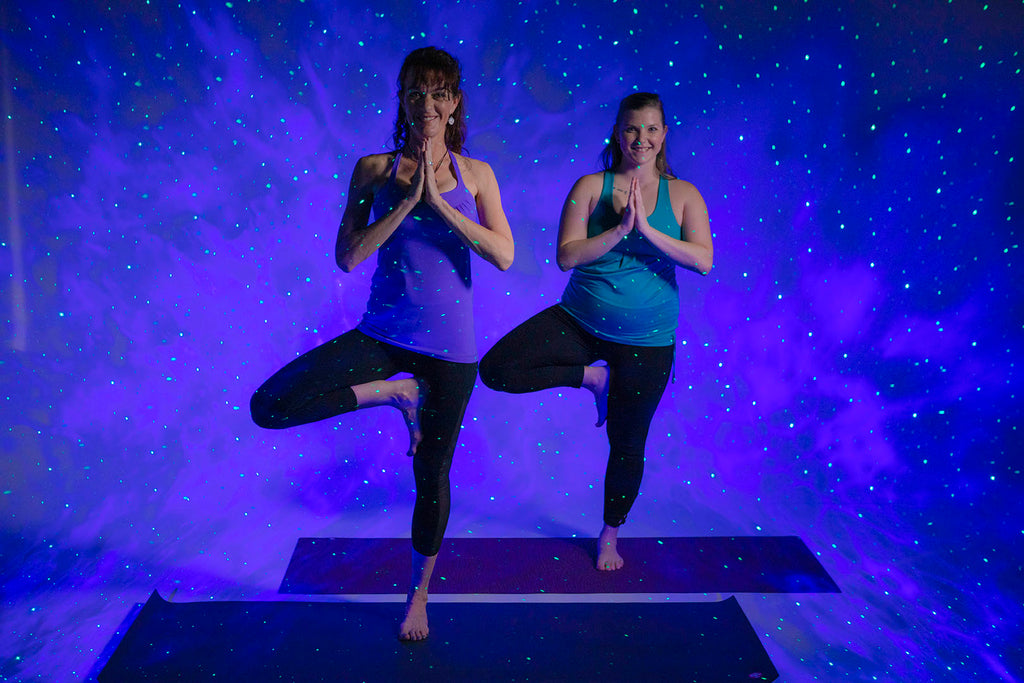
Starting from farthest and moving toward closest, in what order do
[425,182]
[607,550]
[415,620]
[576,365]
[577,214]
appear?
[607,550] → [576,365] → [577,214] → [415,620] → [425,182]

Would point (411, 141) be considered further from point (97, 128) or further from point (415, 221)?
point (97, 128)

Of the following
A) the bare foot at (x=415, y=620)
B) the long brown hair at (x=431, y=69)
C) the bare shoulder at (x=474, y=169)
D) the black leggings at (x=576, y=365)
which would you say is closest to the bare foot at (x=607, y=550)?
the black leggings at (x=576, y=365)

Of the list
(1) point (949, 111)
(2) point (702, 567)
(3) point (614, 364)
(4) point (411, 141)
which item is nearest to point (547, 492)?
(2) point (702, 567)

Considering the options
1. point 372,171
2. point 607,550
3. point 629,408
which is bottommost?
point 607,550

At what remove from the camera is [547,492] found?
12.7 ft

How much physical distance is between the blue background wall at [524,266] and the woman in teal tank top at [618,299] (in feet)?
3.26

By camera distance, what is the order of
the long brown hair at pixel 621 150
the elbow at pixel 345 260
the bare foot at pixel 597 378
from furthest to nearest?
the bare foot at pixel 597 378 → the long brown hair at pixel 621 150 → the elbow at pixel 345 260

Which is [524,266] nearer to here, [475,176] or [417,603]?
[475,176]

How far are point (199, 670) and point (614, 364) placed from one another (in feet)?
5.60

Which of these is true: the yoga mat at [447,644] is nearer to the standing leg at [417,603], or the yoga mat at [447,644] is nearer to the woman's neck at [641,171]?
the standing leg at [417,603]

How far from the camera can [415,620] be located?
2.66 metres

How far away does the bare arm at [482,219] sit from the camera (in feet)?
7.66

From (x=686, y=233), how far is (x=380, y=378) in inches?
47.4

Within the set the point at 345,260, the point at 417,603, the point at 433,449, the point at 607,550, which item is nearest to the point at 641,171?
the point at 345,260
